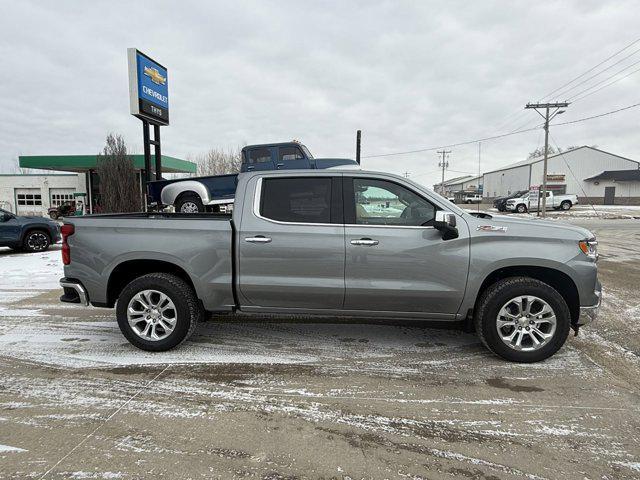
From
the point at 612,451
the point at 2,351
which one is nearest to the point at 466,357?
the point at 612,451

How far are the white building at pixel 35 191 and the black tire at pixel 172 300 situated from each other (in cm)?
3854

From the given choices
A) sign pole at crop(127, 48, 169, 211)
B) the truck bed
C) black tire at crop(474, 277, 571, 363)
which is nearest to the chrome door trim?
the truck bed

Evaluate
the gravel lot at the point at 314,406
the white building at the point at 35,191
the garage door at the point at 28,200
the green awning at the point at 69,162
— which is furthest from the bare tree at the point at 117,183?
the gravel lot at the point at 314,406

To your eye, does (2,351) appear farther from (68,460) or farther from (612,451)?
(612,451)

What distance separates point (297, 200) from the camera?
4.23 meters

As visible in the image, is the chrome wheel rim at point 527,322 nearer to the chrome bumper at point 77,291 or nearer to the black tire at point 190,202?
the chrome bumper at point 77,291

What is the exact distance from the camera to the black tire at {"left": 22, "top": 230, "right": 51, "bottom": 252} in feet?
41.0

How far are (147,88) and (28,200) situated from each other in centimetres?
3563

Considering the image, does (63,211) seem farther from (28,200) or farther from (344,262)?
(344,262)

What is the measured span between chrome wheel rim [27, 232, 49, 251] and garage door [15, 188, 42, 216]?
3179cm

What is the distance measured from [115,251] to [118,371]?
3.96ft

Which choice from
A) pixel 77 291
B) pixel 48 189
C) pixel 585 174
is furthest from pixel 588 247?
pixel 585 174

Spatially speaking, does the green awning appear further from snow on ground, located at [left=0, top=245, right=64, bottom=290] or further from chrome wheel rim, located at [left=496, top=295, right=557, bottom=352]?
chrome wheel rim, located at [left=496, top=295, right=557, bottom=352]

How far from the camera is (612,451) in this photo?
8.90 feet
